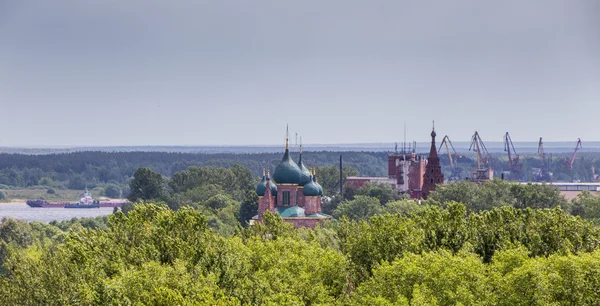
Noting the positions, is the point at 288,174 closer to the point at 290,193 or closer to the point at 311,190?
the point at 290,193

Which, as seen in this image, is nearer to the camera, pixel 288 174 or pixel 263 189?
pixel 263 189

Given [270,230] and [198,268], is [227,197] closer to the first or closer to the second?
[270,230]

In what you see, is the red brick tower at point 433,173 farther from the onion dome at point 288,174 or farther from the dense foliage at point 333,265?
the dense foliage at point 333,265

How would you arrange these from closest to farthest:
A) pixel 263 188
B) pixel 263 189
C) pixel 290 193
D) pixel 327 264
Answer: pixel 327 264, pixel 290 193, pixel 263 189, pixel 263 188

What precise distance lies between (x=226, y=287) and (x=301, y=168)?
77.1 m

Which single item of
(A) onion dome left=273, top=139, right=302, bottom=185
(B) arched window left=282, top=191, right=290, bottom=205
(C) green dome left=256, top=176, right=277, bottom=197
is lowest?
(B) arched window left=282, top=191, right=290, bottom=205

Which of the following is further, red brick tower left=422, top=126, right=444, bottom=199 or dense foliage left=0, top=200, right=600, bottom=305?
red brick tower left=422, top=126, right=444, bottom=199

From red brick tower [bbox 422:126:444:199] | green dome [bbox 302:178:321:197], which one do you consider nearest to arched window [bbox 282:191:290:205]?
green dome [bbox 302:178:321:197]

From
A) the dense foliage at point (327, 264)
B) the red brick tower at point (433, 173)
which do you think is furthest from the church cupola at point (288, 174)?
the dense foliage at point (327, 264)

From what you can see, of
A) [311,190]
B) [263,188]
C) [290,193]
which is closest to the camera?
[311,190]

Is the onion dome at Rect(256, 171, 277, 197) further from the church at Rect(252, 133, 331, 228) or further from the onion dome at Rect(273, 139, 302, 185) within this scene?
the onion dome at Rect(273, 139, 302, 185)

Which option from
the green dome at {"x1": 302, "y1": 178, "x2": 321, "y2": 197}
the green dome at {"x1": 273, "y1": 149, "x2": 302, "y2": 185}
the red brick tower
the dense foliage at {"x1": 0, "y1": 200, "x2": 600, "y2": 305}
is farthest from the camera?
the red brick tower

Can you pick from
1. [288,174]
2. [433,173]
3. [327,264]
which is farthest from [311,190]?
[327,264]

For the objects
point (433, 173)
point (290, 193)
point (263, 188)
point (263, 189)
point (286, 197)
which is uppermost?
point (433, 173)
